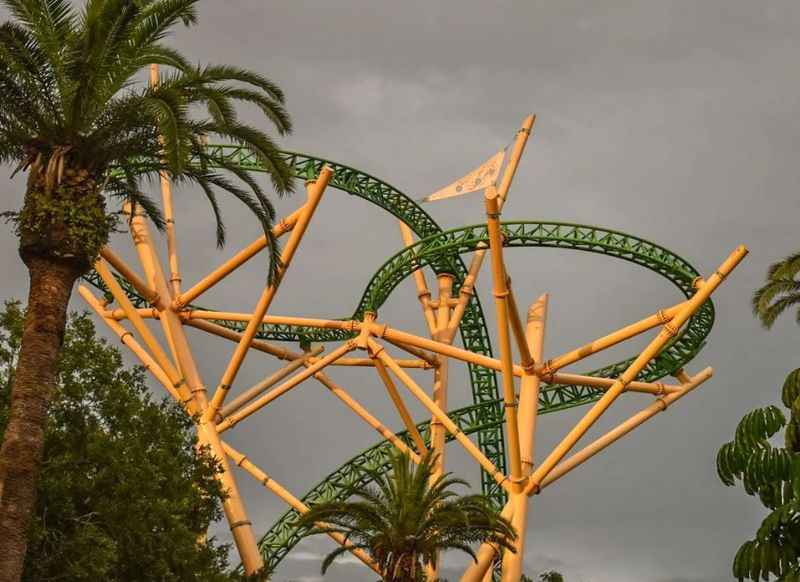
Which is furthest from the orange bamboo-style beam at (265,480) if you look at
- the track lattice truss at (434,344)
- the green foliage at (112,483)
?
the green foliage at (112,483)

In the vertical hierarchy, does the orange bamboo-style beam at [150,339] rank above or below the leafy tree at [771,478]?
above

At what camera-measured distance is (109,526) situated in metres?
18.0

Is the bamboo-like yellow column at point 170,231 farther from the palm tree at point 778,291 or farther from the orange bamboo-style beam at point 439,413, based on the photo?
the palm tree at point 778,291

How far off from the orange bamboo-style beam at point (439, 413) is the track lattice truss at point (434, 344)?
0.03 metres

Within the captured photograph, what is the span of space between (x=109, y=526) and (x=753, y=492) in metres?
10.0

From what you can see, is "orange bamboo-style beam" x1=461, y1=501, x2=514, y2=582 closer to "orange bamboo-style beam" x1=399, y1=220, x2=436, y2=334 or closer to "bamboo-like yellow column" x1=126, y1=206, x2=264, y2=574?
"bamboo-like yellow column" x1=126, y1=206, x2=264, y2=574

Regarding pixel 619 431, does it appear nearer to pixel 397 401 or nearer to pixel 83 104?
pixel 397 401

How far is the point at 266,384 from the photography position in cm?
2950

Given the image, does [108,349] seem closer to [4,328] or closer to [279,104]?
[4,328]

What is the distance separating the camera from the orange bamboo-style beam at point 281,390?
27.5m

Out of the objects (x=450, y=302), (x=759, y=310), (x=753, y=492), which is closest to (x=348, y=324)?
(x=450, y=302)

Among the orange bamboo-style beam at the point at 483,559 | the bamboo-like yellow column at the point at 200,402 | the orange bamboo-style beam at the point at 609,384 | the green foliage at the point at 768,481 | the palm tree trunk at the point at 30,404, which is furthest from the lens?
the orange bamboo-style beam at the point at 609,384

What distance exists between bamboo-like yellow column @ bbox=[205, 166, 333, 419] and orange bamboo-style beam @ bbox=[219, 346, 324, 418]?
30.6 inches

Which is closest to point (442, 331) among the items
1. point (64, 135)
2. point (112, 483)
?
point (112, 483)
